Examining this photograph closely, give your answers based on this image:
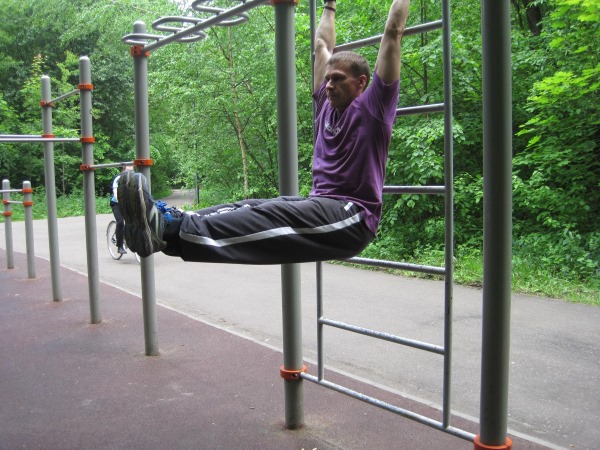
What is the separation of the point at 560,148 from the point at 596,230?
1.26 m

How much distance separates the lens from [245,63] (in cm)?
1251

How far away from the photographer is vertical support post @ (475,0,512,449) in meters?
2.10

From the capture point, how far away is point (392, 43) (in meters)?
2.48

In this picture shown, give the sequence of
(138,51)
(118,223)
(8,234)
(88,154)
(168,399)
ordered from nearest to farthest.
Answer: (168,399), (138,51), (88,154), (118,223), (8,234)

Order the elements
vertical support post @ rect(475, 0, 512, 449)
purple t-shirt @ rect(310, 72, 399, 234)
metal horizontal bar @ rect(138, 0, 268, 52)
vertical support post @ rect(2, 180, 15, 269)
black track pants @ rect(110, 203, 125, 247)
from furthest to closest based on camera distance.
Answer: vertical support post @ rect(2, 180, 15, 269)
black track pants @ rect(110, 203, 125, 247)
metal horizontal bar @ rect(138, 0, 268, 52)
purple t-shirt @ rect(310, 72, 399, 234)
vertical support post @ rect(475, 0, 512, 449)

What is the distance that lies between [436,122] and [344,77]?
570cm

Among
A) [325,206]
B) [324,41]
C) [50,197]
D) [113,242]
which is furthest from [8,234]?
[325,206]

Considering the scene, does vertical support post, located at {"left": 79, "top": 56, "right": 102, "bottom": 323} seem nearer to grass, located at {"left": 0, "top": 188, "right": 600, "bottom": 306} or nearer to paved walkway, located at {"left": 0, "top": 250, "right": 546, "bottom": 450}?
paved walkway, located at {"left": 0, "top": 250, "right": 546, "bottom": 450}

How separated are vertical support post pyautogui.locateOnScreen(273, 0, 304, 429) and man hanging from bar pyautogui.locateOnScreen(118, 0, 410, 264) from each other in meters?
0.23

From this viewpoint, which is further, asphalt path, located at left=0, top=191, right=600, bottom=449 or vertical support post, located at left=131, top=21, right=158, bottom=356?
vertical support post, located at left=131, top=21, right=158, bottom=356

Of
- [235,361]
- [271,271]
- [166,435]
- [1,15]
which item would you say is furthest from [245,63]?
[1,15]

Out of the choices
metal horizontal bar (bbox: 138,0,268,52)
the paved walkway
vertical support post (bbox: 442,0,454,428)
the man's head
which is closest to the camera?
vertical support post (bbox: 442,0,454,428)

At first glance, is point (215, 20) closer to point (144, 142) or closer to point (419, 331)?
point (144, 142)

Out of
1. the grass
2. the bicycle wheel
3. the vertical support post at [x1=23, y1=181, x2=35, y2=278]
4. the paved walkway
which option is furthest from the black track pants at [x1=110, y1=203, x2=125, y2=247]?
the grass
